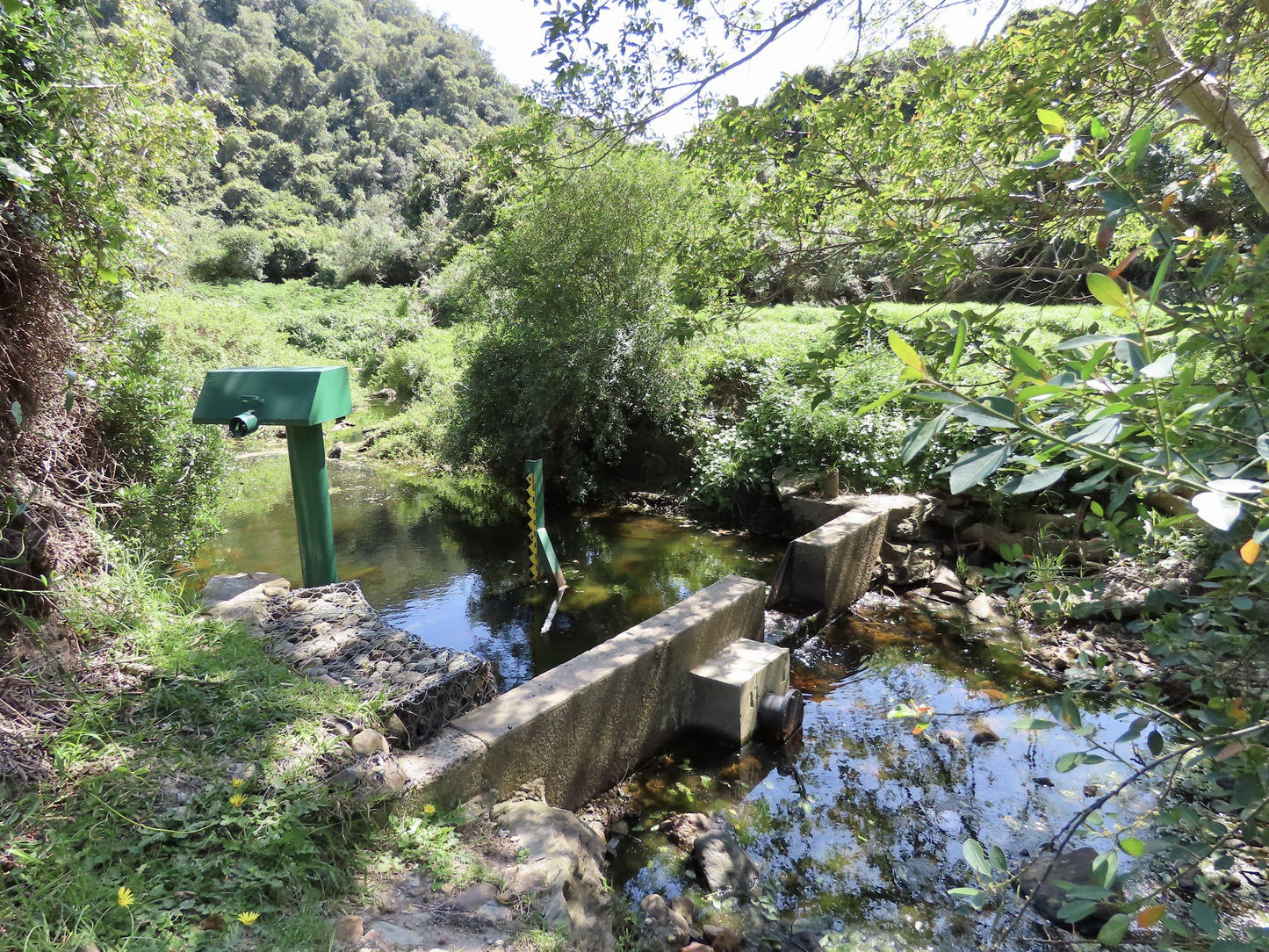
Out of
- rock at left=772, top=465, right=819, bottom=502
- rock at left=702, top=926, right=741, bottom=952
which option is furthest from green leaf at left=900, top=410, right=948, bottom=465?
rock at left=772, top=465, right=819, bottom=502

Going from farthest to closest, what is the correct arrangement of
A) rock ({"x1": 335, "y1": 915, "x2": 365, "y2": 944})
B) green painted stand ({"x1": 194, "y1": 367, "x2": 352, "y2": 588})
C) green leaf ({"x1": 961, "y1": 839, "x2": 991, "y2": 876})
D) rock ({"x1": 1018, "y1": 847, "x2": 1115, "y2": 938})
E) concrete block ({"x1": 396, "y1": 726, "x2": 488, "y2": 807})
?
green painted stand ({"x1": 194, "y1": 367, "x2": 352, "y2": 588}) → rock ({"x1": 1018, "y1": 847, "x2": 1115, "y2": 938}) → concrete block ({"x1": 396, "y1": 726, "x2": 488, "y2": 807}) → rock ({"x1": 335, "y1": 915, "x2": 365, "y2": 944}) → green leaf ({"x1": 961, "y1": 839, "x2": 991, "y2": 876})

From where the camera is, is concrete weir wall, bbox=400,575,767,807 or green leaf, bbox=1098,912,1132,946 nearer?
green leaf, bbox=1098,912,1132,946

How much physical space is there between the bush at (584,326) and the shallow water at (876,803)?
203 inches

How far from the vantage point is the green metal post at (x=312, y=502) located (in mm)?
3670

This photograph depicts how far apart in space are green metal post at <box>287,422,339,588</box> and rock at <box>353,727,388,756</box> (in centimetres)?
146

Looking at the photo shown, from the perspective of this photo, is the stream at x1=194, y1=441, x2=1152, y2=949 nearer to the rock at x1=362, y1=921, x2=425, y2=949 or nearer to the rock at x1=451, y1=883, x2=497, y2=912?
the rock at x1=451, y1=883, x2=497, y2=912

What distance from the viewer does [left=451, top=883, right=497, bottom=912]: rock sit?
219cm

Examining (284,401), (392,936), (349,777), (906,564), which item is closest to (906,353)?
(392,936)

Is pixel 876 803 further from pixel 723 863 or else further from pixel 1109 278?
pixel 1109 278

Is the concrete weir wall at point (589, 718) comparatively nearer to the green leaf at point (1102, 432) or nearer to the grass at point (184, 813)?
the grass at point (184, 813)

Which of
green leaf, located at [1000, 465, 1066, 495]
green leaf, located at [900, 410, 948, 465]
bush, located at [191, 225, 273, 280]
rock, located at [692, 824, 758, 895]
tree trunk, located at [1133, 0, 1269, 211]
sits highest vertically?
bush, located at [191, 225, 273, 280]

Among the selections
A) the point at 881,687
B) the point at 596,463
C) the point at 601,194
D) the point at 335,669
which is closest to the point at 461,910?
the point at 335,669

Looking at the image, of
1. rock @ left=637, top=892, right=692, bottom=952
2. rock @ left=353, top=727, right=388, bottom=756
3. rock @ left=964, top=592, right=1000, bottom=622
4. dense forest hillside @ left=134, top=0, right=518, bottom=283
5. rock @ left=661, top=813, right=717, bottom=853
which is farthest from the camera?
dense forest hillside @ left=134, top=0, right=518, bottom=283

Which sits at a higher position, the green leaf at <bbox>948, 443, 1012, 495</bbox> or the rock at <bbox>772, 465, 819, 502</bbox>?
the green leaf at <bbox>948, 443, 1012, 495</bbox>
